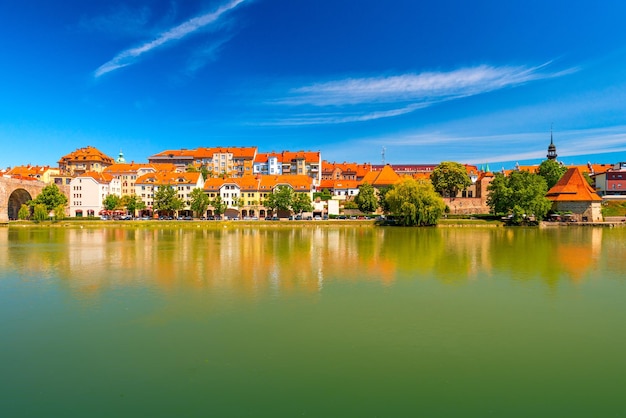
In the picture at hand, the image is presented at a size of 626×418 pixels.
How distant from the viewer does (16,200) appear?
67.9 metres

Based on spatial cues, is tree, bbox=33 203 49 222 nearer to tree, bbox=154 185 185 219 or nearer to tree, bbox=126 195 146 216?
tree, bbox=126 195 146 216

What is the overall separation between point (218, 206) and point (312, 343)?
5760cm

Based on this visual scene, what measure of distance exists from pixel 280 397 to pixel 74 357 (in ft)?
14.5

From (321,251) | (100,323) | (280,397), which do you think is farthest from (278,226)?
(280,397)

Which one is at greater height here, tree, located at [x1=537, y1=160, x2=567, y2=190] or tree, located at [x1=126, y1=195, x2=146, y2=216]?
tree, located at [x1=537, y1=160, x2=567, y2=190]

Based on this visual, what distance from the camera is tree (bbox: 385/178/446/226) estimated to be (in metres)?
48.0

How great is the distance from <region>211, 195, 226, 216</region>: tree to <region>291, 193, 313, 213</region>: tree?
11296 millimetres

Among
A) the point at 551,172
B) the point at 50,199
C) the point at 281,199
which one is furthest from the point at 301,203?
the point at 551,172

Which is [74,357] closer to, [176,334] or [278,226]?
[176,334]

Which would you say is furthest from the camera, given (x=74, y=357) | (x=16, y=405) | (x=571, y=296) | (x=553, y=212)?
(x=553, y=212)

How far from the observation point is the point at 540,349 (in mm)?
8500

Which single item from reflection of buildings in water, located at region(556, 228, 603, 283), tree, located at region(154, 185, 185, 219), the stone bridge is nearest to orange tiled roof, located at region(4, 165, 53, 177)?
the stone bridge

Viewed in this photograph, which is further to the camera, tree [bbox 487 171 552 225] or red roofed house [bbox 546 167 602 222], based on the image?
red roofed house [bbox 546 167 602 222]

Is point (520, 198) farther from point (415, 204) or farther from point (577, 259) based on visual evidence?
point (577, 259)
